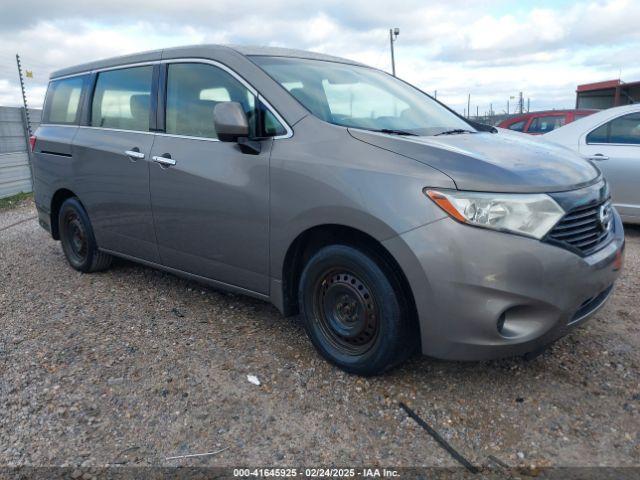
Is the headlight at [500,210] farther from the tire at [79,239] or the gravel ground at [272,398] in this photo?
the tire at [79,239]

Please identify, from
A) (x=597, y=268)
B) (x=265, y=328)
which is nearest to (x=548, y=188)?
(x=597, y=268)

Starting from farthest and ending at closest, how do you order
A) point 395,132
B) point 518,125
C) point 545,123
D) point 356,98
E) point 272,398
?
1. point 518,125
2. point 545,123
3. point 356,98
4. point 395,132
5. point 272,398

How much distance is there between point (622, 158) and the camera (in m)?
5.95

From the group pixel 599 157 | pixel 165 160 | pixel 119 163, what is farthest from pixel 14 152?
pixel 599 157

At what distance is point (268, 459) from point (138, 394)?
0.91m

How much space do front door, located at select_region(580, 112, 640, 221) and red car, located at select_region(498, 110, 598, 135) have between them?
4.55 meters

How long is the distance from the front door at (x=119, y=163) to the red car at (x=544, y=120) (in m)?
8.43

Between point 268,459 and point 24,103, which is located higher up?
point 24,103

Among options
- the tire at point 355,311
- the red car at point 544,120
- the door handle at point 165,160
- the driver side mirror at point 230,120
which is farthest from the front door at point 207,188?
the red car at point 544,120

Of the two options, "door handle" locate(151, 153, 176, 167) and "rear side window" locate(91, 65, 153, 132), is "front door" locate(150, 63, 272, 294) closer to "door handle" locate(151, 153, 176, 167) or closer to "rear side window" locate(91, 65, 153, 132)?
"door handle" locate(151, 153, 176, 167)

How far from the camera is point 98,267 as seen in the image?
16.4 ft

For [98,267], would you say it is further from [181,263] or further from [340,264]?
[340,264]

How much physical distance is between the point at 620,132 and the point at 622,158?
36cm

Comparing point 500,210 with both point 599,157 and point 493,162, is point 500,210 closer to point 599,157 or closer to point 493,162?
point 493,162
